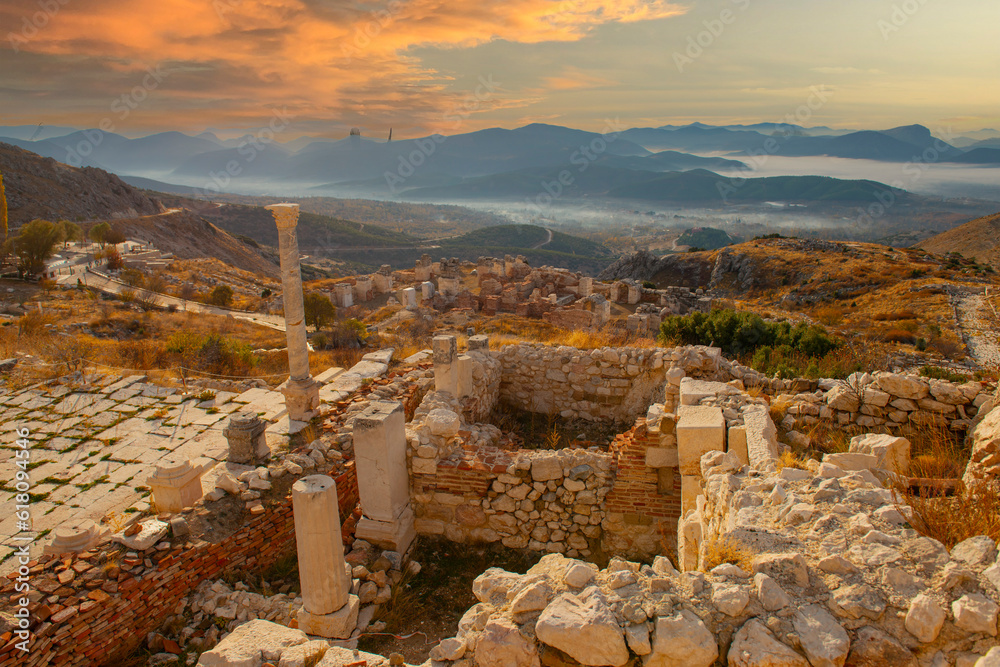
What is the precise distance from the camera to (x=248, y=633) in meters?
3.98

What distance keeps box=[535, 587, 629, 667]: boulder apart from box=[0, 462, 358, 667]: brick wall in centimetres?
452

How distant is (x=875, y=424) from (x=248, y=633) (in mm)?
6753

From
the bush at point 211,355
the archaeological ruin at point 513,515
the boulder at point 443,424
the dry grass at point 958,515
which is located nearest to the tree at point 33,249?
the bush at point 211,355

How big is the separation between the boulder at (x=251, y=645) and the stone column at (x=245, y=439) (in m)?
3.86

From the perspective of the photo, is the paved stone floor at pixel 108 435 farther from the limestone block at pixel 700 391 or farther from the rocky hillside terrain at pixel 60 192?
the rocky hillside terrain at pixel 60 192

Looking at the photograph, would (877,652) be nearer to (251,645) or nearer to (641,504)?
(641,504)

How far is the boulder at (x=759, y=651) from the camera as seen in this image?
271 centimetres

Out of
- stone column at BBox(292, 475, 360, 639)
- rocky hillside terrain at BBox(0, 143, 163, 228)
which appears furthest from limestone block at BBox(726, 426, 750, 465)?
rocky hillside terrain at BBox(0, 143, 163, 228)

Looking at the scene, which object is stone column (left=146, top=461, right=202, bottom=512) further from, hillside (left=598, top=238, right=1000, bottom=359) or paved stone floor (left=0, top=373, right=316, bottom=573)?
hillside (left=598, top=238, right=1000, bottom=359)

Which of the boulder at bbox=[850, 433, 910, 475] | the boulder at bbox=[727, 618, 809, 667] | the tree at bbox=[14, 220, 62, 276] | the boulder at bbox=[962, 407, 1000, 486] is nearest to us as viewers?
the boulder at bbox=[727, 618, 809, 667]

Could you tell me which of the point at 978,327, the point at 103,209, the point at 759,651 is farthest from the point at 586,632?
the point at 103,209

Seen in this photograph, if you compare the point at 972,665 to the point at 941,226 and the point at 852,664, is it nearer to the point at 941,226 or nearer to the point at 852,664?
the point at 852,664

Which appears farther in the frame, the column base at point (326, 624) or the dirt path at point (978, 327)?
the dirt path at point (978, 327)

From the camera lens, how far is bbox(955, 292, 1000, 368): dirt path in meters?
21.1
